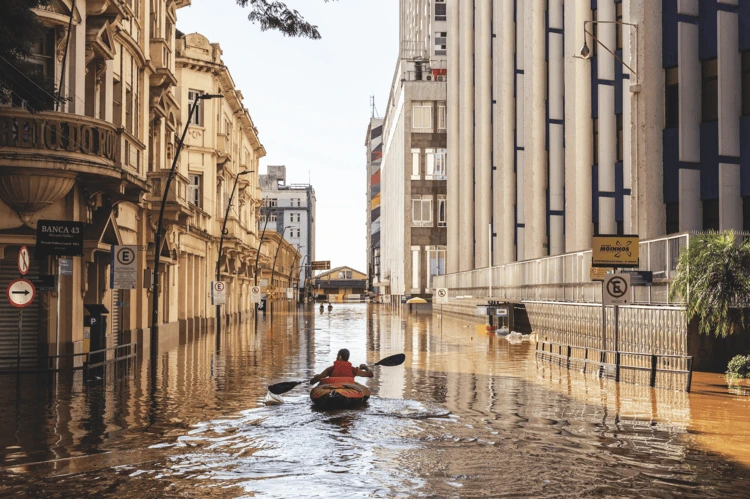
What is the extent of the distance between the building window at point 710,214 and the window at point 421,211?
83.7 m

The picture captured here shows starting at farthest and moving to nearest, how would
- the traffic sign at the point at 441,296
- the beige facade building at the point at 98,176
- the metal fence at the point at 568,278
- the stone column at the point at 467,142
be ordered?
1. the stone column at the point at 467,142
2. the traffic sign at the point at 441,296
3. the metal fence at the point at 568,278
4. the beige facade building at the point at 98,176

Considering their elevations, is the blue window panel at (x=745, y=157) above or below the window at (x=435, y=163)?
below

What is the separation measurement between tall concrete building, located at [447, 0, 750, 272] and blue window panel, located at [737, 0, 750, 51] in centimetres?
5

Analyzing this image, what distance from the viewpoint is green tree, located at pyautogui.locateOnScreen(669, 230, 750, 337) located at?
24719 mm

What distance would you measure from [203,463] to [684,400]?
11716 millimetres

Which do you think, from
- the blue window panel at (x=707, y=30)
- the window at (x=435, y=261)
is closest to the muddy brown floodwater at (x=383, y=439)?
the blue window panel at (x=707, y=30)

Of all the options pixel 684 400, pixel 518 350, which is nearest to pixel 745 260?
pixel 684 400

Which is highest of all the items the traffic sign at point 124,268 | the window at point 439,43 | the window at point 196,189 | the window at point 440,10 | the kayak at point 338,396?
the window at point 440,10

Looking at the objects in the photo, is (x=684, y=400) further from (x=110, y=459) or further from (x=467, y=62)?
(x=467, y=62)

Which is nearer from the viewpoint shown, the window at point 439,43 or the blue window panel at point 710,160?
the blue window panel at point 710,160

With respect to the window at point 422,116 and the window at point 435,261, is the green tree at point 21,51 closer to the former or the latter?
the window at point 422,116

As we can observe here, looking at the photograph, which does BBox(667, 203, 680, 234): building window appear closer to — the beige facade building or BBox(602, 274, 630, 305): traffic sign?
BBox(602, 274, 630, 305): traffic sign

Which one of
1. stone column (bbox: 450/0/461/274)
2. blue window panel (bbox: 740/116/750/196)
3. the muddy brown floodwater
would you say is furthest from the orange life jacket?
stone column (bbox: 450/0/461/274)

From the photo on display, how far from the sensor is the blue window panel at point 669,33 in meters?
34.3
